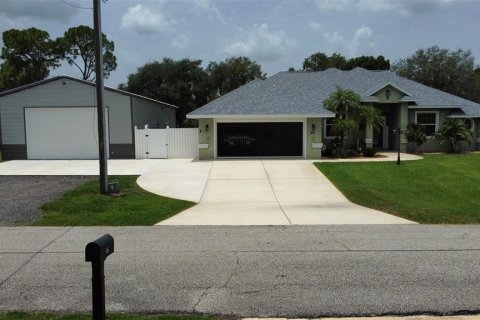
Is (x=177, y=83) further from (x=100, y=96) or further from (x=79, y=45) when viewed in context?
(x=100, y=96)

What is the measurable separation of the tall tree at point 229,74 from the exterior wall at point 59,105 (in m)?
27.7

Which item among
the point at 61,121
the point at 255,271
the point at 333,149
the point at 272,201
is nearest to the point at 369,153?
the point at 333,149

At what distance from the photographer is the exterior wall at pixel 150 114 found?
25375 mm

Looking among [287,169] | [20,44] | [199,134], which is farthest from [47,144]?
[20,44]

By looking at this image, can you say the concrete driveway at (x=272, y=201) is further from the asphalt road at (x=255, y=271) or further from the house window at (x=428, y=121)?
the house window at (x=428, y=121)

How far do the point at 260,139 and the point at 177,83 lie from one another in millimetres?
27641

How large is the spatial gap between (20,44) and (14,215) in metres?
44.4

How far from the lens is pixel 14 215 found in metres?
10.5

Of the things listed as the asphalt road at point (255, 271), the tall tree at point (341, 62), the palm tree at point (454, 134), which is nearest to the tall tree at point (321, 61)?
the tall tree at point (341, 62)

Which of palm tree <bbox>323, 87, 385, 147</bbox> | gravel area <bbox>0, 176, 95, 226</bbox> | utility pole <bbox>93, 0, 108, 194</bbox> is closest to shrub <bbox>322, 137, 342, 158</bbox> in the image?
palm tree <bbox>323, 87, 385, 147</bbox>

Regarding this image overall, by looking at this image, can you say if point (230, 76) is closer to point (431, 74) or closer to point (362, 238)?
point (431, 74)

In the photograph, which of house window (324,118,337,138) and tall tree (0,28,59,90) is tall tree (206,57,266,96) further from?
house window (324,118,337,138)

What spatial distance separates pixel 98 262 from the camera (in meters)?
3.61

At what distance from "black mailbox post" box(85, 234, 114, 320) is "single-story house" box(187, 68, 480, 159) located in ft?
63.5
